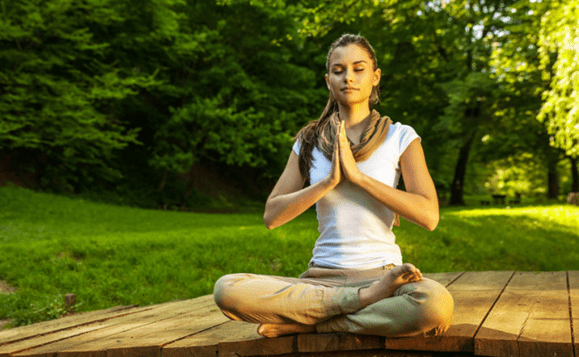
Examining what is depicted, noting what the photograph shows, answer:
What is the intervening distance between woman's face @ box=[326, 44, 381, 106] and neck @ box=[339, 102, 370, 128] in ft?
0.15

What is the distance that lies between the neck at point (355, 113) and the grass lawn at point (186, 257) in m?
4.29

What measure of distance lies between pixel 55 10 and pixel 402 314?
16647mm

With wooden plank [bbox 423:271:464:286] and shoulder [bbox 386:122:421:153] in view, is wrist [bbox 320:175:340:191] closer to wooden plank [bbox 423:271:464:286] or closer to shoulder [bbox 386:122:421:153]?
shoulder [bbox 386:122:421:153]

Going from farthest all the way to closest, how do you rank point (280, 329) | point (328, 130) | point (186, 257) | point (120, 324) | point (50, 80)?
1. point (50, 80)
2. point (186, 257)
3. point (120, 324)
4. point (328, 130)
5. point (280, 329)

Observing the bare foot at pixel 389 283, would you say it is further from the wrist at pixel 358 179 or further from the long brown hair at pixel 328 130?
the long brown hair at pixel 328 130

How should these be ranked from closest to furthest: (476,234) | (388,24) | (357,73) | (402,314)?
1. (402,314)
2. (357,73)
3. (476,234)
4. (388,24)

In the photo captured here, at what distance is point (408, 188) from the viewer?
9.22 feet

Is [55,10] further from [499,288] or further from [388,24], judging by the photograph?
[499,288]

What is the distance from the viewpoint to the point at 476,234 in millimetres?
10352

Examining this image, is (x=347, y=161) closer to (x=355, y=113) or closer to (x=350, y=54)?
(x=355, y=113)

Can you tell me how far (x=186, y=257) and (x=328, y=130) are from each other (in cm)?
580

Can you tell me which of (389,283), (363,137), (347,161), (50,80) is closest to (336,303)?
(389,283)

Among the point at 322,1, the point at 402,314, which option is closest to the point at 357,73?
the point at 402,314

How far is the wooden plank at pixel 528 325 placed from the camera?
7.56 feet
